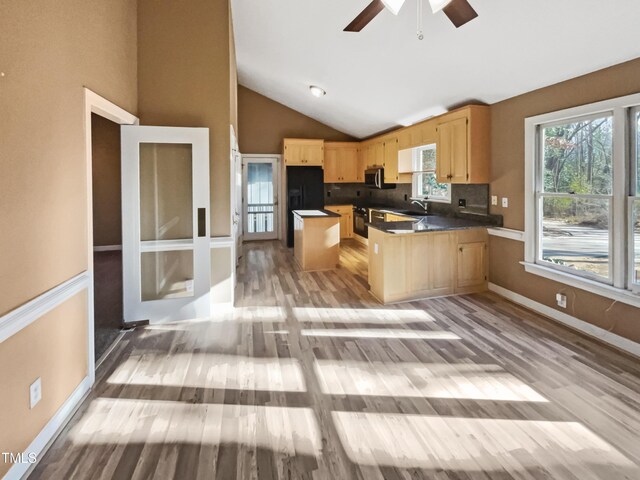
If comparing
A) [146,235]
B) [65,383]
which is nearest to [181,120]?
[146,235]

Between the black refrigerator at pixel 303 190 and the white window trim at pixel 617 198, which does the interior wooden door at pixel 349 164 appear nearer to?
the black refrigerator at pixel 303 190

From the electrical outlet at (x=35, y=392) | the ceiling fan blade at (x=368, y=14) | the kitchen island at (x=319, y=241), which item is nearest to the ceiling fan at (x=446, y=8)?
the ceiling fan blade at (x=368, y=14)

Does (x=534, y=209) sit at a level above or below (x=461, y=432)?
above

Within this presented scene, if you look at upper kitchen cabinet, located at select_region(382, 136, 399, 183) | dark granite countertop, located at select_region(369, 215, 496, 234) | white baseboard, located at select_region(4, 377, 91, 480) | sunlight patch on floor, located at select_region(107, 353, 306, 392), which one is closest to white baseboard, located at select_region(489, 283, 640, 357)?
dark granite countertop, located at select_region(369, 215, 496, 234)

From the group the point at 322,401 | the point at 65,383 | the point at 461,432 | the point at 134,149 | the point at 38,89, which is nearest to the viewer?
the point at 38,89

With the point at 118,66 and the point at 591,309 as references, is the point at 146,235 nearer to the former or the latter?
the point at 118,66

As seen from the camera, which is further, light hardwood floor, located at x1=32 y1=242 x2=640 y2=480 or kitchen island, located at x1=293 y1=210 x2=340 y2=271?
kitchen island, located at x1=293 y1=210 x2=340 y2=271

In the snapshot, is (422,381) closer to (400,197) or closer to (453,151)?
(453,151)

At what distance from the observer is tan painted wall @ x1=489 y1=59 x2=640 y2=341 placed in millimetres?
2982

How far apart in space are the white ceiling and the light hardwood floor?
8.17 ft

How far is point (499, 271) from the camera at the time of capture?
177 inches

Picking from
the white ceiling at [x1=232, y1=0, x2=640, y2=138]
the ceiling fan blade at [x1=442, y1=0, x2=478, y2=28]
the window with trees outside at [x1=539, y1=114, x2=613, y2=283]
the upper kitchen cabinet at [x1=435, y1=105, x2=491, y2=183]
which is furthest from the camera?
the upper kitchen cabinet at [x1=435, y1=105, x2=491, y2=183]

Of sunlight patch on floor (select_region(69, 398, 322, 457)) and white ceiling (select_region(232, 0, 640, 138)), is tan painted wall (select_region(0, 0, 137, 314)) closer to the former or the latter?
sunlight patch on floor (select_region(69, 398, 322, 457))

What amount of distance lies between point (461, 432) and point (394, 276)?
7.69 feet
